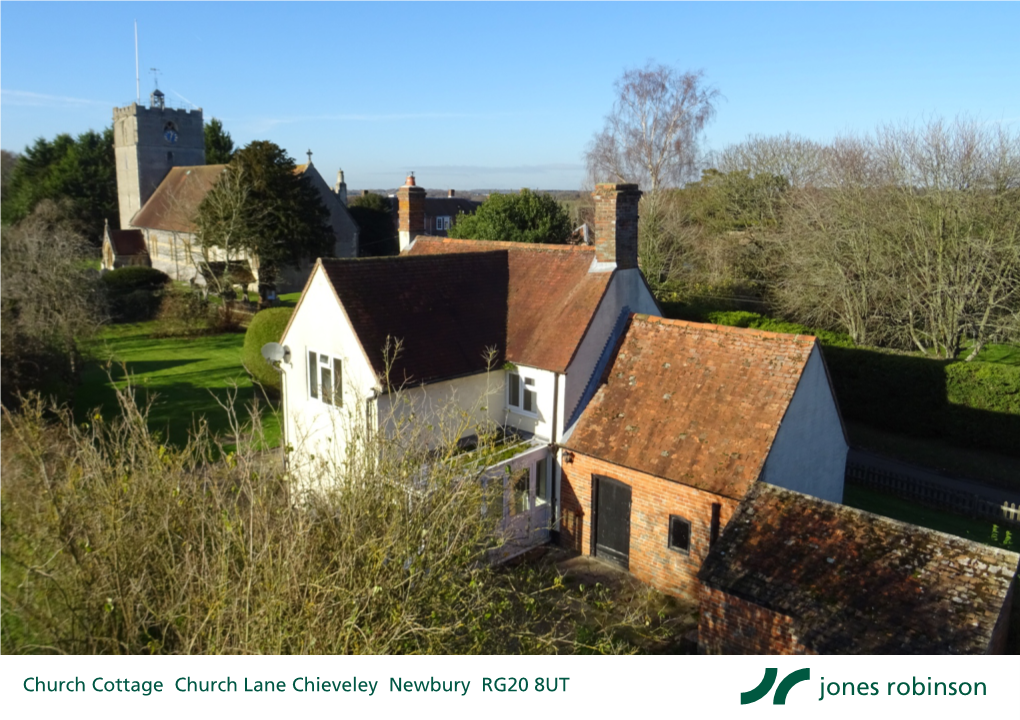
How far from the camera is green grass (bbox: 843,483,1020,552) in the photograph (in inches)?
687

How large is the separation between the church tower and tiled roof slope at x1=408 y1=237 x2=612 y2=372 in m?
51.5

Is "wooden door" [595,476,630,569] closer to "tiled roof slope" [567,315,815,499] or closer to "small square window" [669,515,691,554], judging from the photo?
"tiled roof slope" [567,315,815,499]

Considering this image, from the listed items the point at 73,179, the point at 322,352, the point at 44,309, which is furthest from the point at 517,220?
the point at 73,179

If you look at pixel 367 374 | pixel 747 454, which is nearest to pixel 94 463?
pixel 367 374

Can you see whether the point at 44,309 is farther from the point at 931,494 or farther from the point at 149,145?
the point at 149,145

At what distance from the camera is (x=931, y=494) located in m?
19.4

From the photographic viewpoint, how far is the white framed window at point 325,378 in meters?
16.4

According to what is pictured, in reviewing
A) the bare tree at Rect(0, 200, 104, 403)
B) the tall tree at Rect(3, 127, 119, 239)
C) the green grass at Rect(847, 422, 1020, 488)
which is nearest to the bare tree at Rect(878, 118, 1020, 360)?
the green grass at Rect(847, 422, 1020, 488)

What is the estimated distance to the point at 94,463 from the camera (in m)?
7.59

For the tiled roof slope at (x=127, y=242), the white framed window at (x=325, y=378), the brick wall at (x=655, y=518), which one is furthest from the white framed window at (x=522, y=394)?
the tiled roof slope at (x=127, y=242)

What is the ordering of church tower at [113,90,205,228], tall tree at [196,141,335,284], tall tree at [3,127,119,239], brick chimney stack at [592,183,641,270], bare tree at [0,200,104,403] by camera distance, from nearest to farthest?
brick chimney stack at [592,183,641,270]
bare tree at [0,200,104,403]
tall tree at [196,141,335,284]
church tower at [113,90,205,228]
tall tree at [3,127,119,239]

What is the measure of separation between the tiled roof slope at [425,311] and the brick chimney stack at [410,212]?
180 inches
